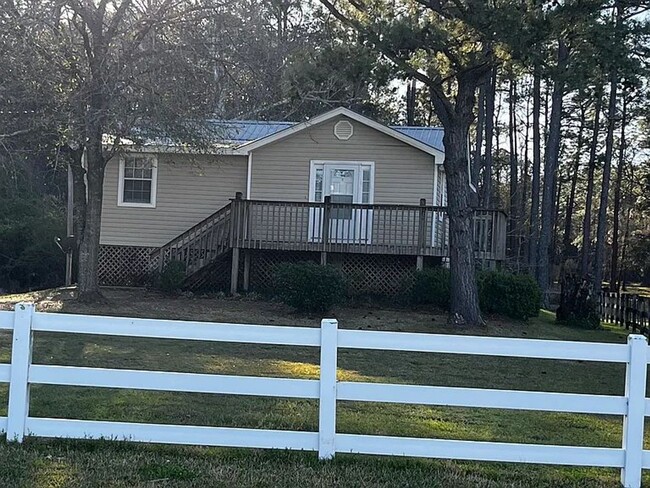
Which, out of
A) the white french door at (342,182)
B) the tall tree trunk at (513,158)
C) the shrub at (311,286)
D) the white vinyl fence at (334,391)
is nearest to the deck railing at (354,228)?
the white french door at (342,182)

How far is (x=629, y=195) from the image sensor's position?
139 feet

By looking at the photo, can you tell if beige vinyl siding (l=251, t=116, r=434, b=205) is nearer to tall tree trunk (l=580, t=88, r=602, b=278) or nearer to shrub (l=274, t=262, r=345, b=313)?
shrub (l=274, t=262, r=345, b=313)

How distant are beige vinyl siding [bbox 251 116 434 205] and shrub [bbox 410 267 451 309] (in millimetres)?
2858

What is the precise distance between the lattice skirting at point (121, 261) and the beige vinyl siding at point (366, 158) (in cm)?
433

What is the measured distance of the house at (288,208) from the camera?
1756 centimetres

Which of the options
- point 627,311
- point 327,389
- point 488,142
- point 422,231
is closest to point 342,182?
point 422,231

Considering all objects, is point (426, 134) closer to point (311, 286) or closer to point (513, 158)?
point (311, 286)

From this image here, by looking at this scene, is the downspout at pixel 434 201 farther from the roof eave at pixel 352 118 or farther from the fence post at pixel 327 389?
the fence post at pixel 327 389

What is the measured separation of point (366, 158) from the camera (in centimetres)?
1900

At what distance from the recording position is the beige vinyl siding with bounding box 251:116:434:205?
18.9 meters

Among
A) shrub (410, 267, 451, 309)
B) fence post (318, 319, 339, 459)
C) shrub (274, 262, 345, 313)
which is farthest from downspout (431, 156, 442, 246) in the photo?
fence post (318, 319, 339, 459)

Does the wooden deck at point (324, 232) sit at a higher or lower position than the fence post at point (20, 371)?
higher

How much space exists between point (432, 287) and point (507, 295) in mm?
1623

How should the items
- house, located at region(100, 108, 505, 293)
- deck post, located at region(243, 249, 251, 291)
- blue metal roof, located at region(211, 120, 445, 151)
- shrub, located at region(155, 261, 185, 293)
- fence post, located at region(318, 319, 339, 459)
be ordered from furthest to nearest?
blue metal roof, located at region(211, 120, 445, 151) → deck post, located at region(243, 249, 251, 291) → house, located at region(100, 108, 505, 293) → shrub, located at region(155, 261, 185, 293) → fence post, located at region(318, 319, 339, 459)
